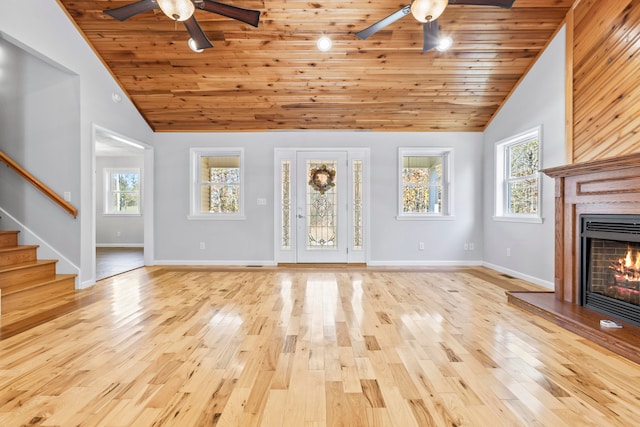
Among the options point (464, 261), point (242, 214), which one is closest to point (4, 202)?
point (242, 214)

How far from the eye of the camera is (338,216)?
5.77 m

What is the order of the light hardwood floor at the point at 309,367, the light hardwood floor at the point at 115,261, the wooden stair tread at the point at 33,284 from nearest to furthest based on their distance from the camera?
1. the light hardwood floor at the point at 309,367
2. the wooden stair tread at the point at 33,284
3. the light hardwood floor at the point at 115,261

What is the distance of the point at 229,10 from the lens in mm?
2781

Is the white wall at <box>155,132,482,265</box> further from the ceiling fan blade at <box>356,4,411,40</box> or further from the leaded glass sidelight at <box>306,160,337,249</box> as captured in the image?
the ceiling fan blade at <box>356,4,411,40</box>

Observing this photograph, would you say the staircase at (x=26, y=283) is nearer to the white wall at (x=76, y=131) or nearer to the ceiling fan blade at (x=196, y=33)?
the white wall at (x=76, y=131)

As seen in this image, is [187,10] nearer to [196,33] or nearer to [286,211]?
[196,33]

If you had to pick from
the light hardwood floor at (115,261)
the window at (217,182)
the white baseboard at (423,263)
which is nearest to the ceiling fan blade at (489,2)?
the white baseboard at (423,263)

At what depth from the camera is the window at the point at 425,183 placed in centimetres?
578

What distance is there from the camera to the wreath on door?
18.9ft

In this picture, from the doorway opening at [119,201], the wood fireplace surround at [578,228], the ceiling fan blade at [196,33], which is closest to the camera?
the wood fireplace surround at [578,228]

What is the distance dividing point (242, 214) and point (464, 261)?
13.3 feet

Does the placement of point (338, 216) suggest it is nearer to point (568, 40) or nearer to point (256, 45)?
point (256, 45)

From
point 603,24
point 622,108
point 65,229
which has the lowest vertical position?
point 65,229

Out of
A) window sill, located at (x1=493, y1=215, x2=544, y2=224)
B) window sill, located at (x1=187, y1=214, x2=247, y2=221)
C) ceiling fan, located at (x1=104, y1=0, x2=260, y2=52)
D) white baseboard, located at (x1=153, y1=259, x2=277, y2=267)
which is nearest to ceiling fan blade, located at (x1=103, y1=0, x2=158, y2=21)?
ceiling fan, located at (x1=104, y1=0, x2=260, y2=52)
